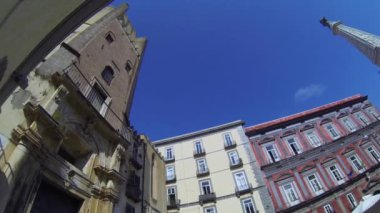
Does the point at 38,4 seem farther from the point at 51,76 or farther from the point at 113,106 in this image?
the point at 113,106

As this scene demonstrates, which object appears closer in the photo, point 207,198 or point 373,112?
point 207,198

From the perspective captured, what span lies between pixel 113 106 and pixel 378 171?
Answer: 2500 centimetres

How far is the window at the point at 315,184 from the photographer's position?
21.7m

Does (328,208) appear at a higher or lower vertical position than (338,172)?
lower

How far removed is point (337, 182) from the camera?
21.9m

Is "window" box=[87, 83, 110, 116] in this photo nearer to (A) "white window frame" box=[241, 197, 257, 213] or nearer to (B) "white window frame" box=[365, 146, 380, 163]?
(A) "white window frame" box=[241, 197, 257, 213]

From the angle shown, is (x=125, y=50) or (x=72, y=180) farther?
(x=125, y=50)

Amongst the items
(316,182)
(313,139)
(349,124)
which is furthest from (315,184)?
(349,124)

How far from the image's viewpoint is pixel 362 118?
27.0m

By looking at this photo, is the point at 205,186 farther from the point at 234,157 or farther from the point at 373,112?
the point at 373,112

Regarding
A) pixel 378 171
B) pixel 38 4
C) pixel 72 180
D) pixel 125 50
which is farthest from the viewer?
pixel 378 171

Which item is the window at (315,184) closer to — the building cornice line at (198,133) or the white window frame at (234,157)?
the white window frame at (234,157)

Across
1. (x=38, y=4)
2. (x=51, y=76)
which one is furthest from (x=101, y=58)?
(x=38, y=4)

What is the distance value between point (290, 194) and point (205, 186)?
8.76 meters
